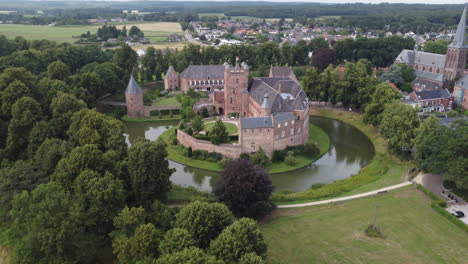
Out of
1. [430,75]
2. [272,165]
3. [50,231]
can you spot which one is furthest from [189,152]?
[430,75]

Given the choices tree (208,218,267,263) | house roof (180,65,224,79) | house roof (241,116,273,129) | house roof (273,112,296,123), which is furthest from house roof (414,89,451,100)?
tree (208,218,267,263)

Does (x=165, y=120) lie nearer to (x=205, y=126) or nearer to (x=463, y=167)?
(x=205, y=126)

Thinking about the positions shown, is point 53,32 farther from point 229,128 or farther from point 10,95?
point 229,128

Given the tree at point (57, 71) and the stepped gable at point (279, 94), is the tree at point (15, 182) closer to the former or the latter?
the stepped gable at point (279, 94)

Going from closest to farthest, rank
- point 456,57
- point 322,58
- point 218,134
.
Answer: point 218,134
point 456,57
point 322,58

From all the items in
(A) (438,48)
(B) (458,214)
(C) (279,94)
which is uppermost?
(A) (438,48)

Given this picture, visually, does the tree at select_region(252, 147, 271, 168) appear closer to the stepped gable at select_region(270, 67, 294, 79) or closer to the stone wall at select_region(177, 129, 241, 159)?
the stone wall at select_region(177, 129, 241, 159)

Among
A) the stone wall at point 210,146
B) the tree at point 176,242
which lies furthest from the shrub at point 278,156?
the tree at point 176,242
